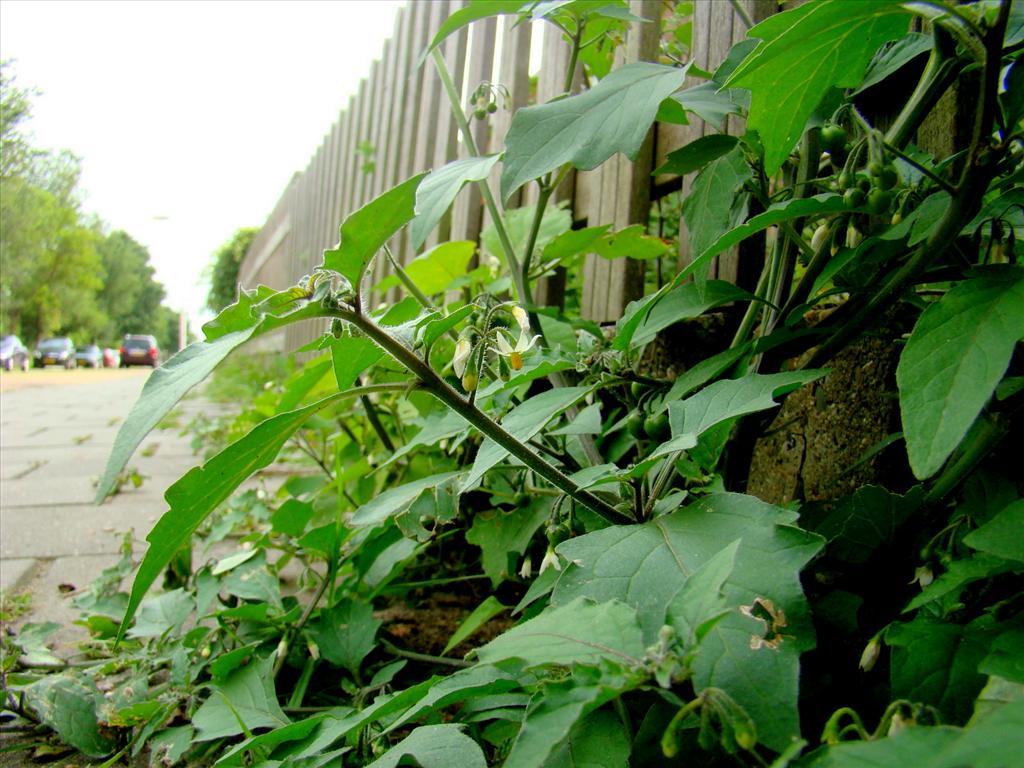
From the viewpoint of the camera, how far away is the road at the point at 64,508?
1842 mm

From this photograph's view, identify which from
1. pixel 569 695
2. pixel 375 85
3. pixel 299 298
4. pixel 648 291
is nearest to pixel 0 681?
pixel 299 298

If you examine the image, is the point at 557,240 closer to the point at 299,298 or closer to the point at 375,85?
the point at 299,298

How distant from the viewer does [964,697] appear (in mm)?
623

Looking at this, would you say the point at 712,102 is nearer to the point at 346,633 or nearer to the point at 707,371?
the point at 707,371

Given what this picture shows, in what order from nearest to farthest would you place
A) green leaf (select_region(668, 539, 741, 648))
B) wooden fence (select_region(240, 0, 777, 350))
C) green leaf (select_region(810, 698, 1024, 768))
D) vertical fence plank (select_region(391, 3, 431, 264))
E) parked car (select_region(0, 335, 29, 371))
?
green leaf (select_region(810, 698, 1024, 768)) < green leaf (select_region(668, 539, 741, 648)) < wooden fence (select_region(240, 0, 777, 350)) < vertical fence plank (select_region(391, 3, 431, 264)) < parked car (select_region(0, 335, 29, 371))

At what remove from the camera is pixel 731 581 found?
607 millimetres

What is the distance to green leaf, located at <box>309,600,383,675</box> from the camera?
1133 mm

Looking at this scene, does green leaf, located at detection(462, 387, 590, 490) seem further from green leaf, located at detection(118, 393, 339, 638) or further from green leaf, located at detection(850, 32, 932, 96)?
green leaf, located at detection(850, 32, 932, 96)

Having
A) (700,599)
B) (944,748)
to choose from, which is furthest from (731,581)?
(944,748)

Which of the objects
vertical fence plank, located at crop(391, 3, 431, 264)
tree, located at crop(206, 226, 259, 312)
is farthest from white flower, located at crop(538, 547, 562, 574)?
tree, located at crop(206, 226, 259, 312)

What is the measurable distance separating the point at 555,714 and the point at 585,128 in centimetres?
65

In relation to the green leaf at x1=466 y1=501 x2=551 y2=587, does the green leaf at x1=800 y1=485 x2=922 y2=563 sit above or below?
above

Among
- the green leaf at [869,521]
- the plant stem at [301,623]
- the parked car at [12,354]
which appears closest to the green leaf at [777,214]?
the green leaf at [869,521]

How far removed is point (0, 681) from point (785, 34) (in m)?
1.44
